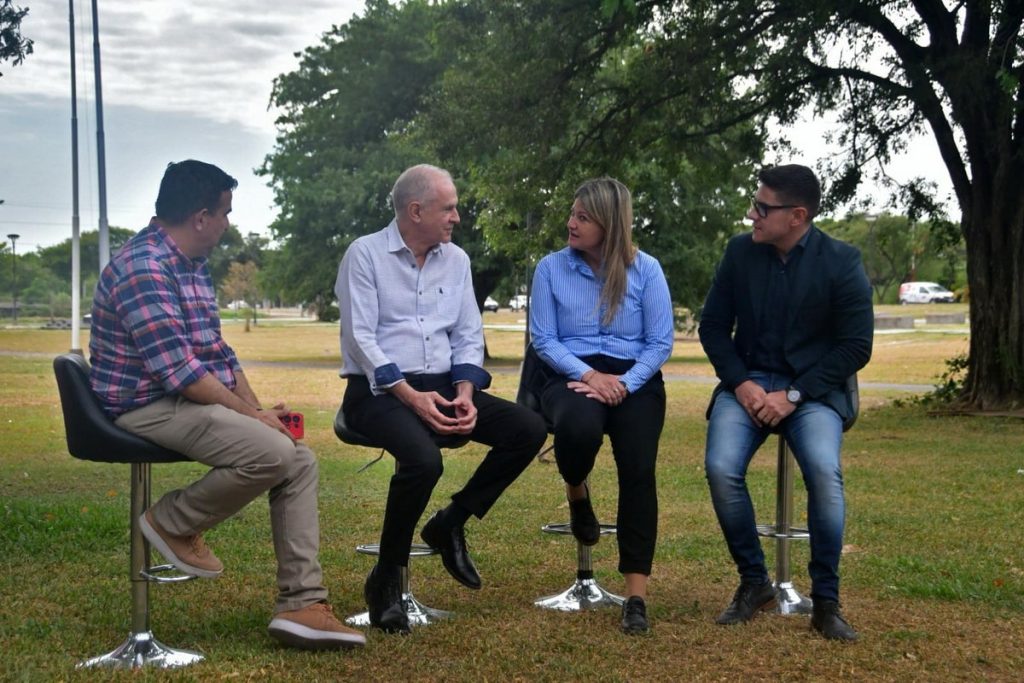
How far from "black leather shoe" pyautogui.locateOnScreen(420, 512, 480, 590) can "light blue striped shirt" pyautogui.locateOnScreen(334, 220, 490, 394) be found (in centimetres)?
62

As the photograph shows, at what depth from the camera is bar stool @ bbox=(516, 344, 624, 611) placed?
5.42 meters

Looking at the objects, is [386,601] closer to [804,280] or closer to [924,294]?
[804,280]

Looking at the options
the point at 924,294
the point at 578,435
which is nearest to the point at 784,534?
the point at 578,435

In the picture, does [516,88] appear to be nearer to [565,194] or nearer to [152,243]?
[565,194]

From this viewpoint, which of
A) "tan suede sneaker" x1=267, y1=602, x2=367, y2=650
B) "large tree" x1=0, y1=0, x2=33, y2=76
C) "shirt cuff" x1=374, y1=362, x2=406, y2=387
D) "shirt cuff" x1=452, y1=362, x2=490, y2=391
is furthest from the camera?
"large tree" x1=0, y1=0, x2=33, y2=76

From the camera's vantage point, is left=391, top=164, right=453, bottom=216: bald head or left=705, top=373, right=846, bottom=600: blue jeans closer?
left=705, top=373, right=846, bottom=600: blue jeans

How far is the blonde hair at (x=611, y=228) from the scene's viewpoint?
5328 mm

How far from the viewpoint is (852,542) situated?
704 cm

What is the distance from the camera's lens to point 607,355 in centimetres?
539

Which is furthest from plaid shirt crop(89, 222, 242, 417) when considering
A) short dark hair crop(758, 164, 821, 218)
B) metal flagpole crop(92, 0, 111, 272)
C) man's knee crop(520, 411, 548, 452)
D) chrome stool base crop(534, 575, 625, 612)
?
metal flagpole crop(92, 0, 111, 272)

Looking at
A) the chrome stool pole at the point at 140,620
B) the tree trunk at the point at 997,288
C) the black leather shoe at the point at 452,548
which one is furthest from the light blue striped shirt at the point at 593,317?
the tree trunk at the point at 997,288

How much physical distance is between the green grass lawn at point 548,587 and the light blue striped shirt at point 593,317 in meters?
1.13

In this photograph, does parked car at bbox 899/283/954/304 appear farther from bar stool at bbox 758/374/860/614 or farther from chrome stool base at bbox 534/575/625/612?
chrome stool base at bbox 534/575/625/612

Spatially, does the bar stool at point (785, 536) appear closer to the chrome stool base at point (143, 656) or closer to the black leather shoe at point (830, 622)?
the black leather shoe at point (830, 622)
